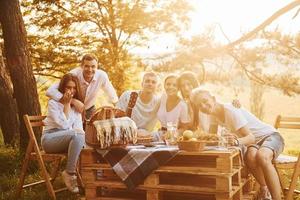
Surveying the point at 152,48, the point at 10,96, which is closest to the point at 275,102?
the point at 152,48

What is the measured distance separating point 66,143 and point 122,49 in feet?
18.3

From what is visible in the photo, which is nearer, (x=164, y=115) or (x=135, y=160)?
(x=135, y=160)

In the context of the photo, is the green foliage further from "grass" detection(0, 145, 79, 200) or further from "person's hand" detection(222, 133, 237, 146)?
"person's hand" detection(222, 133, 237, 146)

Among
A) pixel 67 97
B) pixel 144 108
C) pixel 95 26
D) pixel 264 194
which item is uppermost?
pixel 95 26

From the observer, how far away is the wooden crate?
13.9ft

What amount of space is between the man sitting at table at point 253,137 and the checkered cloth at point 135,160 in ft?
2.05

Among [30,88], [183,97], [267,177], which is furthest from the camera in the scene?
[30,88]

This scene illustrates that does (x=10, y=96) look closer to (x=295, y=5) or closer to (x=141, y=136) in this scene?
(x=141, y=136)

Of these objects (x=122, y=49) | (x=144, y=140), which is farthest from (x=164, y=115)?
(x=122, y=49)

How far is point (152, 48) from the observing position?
12.0 m

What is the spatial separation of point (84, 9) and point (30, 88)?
381 cm

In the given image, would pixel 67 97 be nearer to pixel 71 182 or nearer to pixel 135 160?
pixel 71 182

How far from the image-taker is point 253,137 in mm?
4879

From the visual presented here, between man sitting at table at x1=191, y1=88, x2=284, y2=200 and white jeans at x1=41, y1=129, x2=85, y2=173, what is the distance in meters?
1.46
